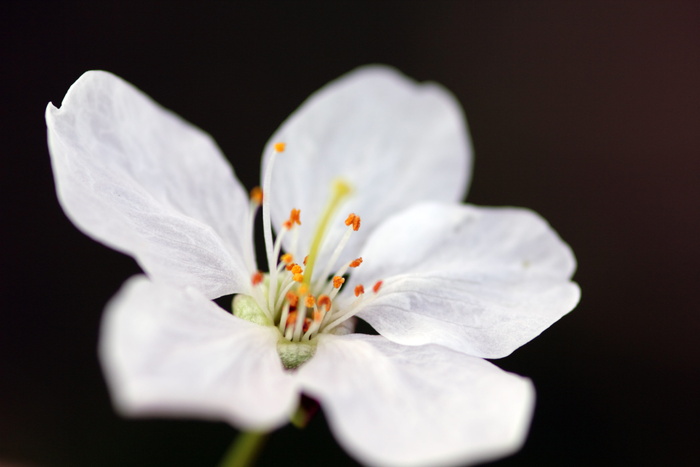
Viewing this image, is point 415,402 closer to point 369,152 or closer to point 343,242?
point 343,242

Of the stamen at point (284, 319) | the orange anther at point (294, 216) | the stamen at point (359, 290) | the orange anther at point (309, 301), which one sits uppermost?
the orange anther at point (294, 216)

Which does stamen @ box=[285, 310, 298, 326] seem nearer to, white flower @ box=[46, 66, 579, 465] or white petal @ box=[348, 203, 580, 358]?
white flower @ box=[46, 66, 579, 465]

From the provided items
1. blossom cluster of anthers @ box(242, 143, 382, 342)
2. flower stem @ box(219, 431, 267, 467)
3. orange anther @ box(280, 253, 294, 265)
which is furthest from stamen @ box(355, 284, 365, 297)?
flower stem @ box(219, 431, 267, 467)

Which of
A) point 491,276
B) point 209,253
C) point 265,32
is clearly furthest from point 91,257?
point 491,276

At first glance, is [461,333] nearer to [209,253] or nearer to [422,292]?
[422,292]

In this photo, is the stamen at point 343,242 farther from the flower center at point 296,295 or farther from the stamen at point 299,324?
the stamen at point 299,324

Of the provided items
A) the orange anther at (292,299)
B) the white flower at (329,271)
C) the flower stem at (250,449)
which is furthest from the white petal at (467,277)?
the flower stem at (250,449)

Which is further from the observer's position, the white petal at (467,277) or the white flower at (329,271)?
the white petal at (467,277)
